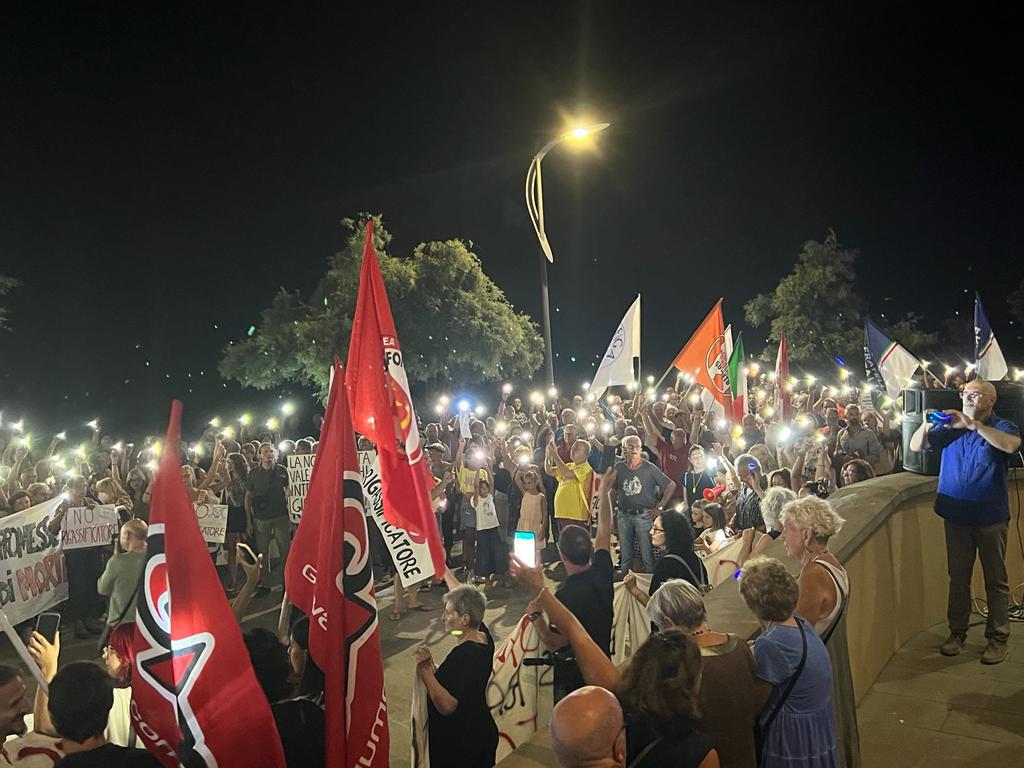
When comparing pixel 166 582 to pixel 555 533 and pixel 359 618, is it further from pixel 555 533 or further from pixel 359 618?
pixel 555 533

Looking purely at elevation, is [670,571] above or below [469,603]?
below

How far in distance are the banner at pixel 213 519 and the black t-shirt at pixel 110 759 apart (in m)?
7.06

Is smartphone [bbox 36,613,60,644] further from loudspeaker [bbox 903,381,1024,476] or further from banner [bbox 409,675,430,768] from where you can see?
loudspeaker [bbox 903,381,1024,476]

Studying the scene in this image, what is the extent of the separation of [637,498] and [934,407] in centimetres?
377

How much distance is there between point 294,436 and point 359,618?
2321 centimetres

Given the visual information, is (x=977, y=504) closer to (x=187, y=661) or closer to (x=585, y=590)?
(x=585, y=590)

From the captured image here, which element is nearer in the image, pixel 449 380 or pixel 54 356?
pixel 449 380

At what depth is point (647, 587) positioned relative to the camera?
5215 mm

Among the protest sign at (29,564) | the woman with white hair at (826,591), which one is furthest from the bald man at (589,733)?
the protest sign at (29,564)

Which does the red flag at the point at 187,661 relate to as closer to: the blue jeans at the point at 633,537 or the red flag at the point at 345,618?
the red flag at the point at 345,618

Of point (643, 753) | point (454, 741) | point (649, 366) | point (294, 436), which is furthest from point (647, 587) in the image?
point (649, 366)

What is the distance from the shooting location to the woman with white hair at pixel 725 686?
273 cm

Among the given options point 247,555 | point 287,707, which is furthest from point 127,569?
point 287,707

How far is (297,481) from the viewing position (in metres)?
9.73
